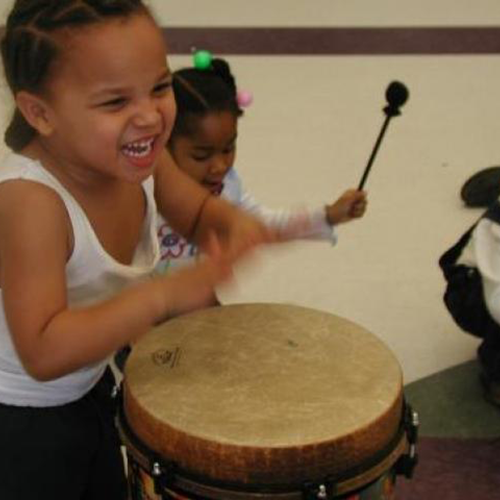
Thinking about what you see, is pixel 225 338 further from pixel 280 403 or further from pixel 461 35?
pixel 461 35

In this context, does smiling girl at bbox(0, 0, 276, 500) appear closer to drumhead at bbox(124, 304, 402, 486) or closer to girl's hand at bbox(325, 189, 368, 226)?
drumhead at bbox(124, 304, 402, 486)

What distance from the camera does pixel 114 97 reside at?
803mm

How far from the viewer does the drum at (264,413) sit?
2.49ft

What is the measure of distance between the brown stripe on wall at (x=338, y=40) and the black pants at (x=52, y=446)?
8.45ft

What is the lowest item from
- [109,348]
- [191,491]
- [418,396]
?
[418,396]

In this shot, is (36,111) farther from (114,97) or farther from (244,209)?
(244,209)

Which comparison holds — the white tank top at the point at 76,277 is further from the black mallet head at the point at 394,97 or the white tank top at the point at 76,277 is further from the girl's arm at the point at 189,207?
the black mallet head at the point at 394,97

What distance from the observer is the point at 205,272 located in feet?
2.72

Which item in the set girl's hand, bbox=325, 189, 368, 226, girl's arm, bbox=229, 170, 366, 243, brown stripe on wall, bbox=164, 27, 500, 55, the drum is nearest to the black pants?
the drum

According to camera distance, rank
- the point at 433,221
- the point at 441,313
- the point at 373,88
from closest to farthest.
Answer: the point at 441,313
the point at 433,221
the point at 373,88

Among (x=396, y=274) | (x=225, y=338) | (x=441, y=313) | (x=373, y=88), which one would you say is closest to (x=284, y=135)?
(x=373, y=88)

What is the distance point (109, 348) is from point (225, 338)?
0.16 metres

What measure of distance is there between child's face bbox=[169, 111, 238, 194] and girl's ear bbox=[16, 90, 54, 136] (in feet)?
1.69

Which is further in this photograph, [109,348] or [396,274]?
[396,274]
